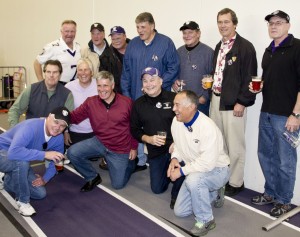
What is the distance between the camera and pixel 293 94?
3309 millimetres

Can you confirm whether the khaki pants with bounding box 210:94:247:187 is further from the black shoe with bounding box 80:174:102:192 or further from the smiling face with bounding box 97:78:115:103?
the black shoe with bounding box 80:174:102:192

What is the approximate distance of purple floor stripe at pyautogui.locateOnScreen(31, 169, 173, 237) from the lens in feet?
10.6

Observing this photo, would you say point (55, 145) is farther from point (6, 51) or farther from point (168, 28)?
point (6, 51)

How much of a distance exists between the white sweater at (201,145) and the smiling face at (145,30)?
4.68ft

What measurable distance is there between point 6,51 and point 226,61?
8.91 metres

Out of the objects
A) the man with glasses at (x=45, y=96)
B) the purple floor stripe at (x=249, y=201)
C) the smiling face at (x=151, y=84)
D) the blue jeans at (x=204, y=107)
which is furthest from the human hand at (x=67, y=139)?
the purple floor stripe at (x=249, y=201)

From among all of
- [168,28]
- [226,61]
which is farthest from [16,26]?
[226,61]

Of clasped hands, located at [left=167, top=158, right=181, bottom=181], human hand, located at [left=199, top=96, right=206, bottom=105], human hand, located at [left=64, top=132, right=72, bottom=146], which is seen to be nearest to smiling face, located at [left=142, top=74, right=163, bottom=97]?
human hand, located at [left=199, top=96, right=206, bottom=105]

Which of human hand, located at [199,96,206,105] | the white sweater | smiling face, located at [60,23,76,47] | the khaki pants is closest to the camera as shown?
the white sweater

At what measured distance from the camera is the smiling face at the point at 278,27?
329 centimetres

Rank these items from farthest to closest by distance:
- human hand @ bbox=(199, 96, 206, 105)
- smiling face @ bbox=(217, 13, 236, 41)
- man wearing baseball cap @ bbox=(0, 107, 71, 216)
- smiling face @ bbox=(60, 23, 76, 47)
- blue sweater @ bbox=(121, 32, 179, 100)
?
1. smiling face @ bbox=(60, 23, 76, 47)
2. blue sweater @ bbox=(121, 32, 179, 100)
3. human hand @ bbox=(199, 96, 206, 105)
4. smiling face @ bbox=(217, 13, 236, 41)
5. man wearing baseball cap @ bbox=(0, 107, 71, 216)

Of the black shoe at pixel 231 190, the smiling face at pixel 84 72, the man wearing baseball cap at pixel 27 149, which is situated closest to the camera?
the man wearing baseball cap at pixel 27 149

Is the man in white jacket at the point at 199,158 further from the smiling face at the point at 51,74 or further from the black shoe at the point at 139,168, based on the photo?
the smiling face at the point at 51,74

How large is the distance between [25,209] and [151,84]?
1901mm
